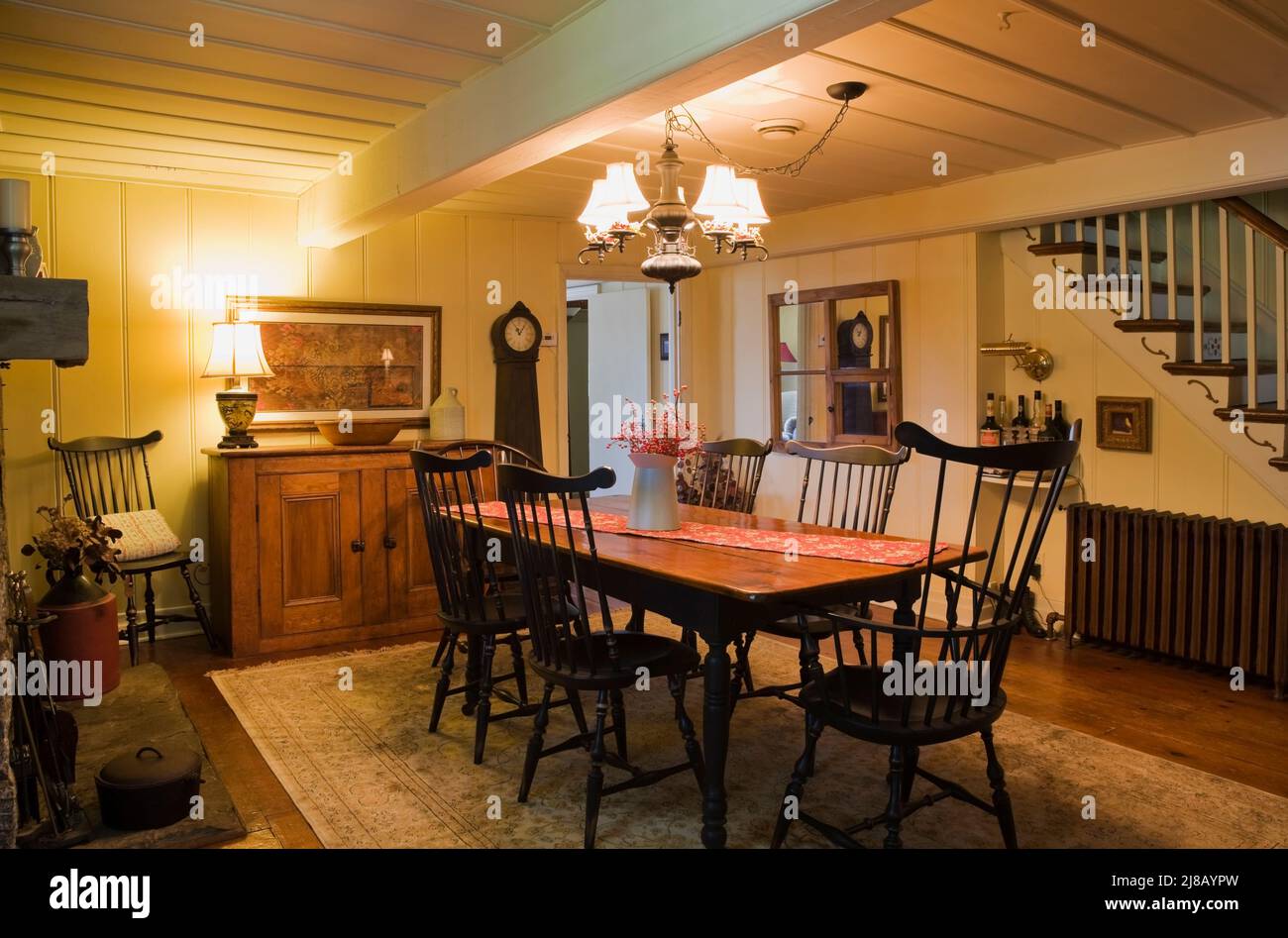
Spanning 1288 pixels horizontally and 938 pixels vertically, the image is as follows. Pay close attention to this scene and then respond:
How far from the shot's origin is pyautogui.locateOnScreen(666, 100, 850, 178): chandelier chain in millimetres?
3648

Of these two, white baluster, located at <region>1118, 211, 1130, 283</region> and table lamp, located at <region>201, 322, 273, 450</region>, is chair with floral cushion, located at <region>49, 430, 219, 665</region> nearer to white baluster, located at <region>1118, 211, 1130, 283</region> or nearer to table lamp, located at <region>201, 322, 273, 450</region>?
table lamp, located at <region>201, 322, 273, 450</region>

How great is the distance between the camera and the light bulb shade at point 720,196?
3379 mm

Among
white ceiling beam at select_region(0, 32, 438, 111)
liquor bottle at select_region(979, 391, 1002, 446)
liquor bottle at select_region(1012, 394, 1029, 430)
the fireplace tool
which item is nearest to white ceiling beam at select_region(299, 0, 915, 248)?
white ceiling beam at select_region(0, 32, 438, 111)

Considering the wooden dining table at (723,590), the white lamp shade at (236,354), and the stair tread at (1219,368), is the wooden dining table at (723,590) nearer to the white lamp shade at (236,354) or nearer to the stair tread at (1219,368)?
the stair tread at (1219,368)

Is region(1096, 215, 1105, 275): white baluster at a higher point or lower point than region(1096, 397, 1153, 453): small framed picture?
higher

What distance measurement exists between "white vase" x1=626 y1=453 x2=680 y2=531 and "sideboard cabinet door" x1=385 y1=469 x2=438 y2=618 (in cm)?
199

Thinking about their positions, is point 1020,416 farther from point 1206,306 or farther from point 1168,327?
point 1206,306

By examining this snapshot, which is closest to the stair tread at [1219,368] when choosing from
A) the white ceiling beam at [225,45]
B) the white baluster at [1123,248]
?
the white baluster at [1123,248]

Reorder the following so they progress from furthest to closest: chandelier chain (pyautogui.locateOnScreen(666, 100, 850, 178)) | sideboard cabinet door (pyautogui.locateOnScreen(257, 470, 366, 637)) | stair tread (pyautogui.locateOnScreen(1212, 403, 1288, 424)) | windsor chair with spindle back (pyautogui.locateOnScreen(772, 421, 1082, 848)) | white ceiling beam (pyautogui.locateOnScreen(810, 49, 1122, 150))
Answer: sideboard cabinet door (pyautogui.locateOnScreen(257, 470, 366, 637)), stair tread (pyautogui.locateOnScreen(1212, 403, 1288, 424)), chandelier chain (pyautogui.locateOnScreen(666, 100, 850, 178)), white ceiling beam (pyautogui.locateOnScreen(810, 49, 1122, 150)), windsor chair with spindle back (pyautogui.locateOnScreen(772, 421, 1082, 848))

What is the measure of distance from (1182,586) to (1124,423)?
0.86 metres

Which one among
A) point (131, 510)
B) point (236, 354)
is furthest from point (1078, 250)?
point (131, 510)

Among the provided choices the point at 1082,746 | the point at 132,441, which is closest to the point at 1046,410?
the point at 1082,746
